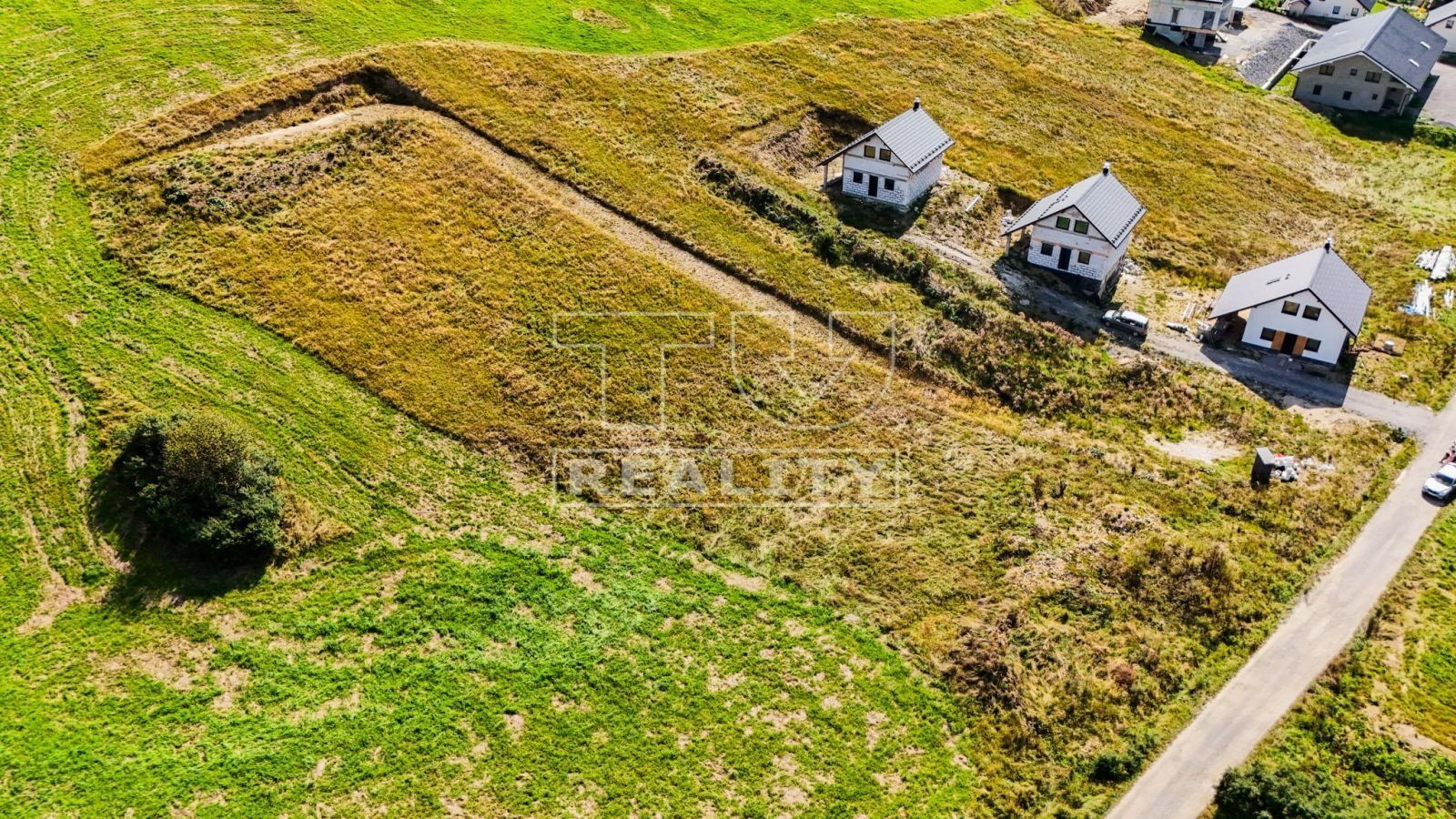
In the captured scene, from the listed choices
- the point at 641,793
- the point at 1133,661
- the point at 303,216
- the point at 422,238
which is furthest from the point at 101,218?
the point at 1133,661

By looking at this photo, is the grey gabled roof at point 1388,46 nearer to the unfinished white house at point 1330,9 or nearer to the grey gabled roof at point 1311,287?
the unfinished white house at point 1330,9

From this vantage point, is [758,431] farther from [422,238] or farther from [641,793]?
[422,238]

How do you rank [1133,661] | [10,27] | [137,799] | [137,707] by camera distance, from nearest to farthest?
[137,799]
[137,707]
[1133,661]
[10,27]

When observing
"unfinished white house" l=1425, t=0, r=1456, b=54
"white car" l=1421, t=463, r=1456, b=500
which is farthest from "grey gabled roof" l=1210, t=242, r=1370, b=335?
"unfinished white house" l=1425, t=0, r=1456, b=54

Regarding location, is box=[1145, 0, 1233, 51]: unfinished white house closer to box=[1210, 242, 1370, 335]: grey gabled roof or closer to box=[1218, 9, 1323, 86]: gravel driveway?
box=[1218, 9, 1323, 86]: gravel driveway

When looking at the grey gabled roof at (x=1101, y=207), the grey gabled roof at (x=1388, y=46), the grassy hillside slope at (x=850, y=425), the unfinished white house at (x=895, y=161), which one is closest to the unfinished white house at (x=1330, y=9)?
the grey gabled roof at (x=1388, y=46)
